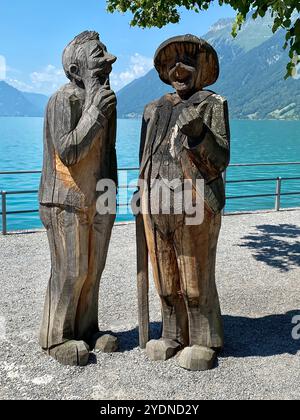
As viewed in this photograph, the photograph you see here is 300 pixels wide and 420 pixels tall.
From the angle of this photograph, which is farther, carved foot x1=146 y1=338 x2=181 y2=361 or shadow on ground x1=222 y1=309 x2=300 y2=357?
shadow on ground x1=222 y1=309 x2=300 y2=357

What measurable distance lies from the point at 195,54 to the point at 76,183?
127 centimetres

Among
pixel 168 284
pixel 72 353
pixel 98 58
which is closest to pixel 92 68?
pixel 98 58

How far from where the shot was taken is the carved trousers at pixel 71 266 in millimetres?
3666

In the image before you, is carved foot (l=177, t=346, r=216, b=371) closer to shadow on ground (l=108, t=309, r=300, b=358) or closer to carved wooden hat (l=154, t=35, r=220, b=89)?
shadow on ground (l=108, t=309, r=300, b=358)

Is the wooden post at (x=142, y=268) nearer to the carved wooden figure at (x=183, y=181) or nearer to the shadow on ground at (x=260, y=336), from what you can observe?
the carved wooden figure at (x=183, y=181)

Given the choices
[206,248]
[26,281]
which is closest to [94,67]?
[206,248]

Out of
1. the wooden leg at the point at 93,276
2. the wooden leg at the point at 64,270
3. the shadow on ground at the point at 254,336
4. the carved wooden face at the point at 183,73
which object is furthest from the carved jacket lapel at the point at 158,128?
the shadow on ground at the point at 254,336

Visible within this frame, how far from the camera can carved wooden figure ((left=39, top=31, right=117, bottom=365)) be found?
3.46 metres

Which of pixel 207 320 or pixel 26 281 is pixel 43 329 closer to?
pixel 207 320

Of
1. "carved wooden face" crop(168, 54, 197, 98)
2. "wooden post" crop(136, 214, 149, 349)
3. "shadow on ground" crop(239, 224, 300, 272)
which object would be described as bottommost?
"shadow on ground" crop(239, 224, 300, 272)

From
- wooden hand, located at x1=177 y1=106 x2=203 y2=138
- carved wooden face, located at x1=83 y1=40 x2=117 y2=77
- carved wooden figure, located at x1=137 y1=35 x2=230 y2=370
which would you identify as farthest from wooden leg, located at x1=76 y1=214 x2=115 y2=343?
carved wooden face, located at x1=83 y1=40 x2=117 y2=77

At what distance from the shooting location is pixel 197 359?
379cm

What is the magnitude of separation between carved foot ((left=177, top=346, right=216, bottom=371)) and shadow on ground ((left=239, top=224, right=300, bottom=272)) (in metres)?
3.39

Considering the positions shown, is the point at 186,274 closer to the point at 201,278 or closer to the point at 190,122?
the point at 201,278
